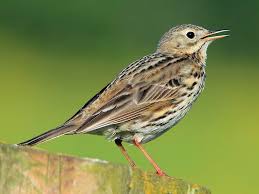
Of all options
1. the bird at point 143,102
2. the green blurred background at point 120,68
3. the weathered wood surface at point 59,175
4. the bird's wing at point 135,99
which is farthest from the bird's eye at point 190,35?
the weathered wood surface at point 59,175

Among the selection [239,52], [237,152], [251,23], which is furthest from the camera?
[251,23]

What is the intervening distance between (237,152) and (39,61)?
13.8ft

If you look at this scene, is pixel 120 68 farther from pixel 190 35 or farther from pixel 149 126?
pixel 149 126

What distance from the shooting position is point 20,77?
608 inches

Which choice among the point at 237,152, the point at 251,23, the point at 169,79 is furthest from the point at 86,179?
the point at 251,23

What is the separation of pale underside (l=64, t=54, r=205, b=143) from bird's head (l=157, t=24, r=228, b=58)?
0.47 m

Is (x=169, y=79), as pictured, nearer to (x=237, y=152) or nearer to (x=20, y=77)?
(x=237, y=152)

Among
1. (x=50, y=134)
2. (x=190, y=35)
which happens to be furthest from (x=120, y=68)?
(x=50, y=134)

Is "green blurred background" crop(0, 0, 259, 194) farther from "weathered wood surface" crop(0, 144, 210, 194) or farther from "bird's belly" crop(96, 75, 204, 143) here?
"weathered wood surface" crop(0, 144, 210, 194)

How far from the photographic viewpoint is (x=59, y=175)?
14.5 ft

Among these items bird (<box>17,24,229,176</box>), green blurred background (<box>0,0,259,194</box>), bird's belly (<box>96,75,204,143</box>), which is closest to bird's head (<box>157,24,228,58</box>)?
bird (<box>17,24,229,176</box>)

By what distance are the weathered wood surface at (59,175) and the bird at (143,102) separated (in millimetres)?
2307

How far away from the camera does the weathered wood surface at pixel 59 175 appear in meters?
4.27

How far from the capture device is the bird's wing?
23.8ft
